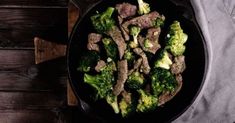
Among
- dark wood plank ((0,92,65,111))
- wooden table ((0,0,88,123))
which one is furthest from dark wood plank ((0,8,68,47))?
dark wood plank ((0,92,65,111))

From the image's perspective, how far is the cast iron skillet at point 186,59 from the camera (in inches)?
66.1

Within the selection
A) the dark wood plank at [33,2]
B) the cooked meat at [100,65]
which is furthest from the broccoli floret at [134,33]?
the dark wood plank at [33,2]

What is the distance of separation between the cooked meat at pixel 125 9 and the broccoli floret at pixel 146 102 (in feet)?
0.94

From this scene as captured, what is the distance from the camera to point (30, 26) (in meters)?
2.21

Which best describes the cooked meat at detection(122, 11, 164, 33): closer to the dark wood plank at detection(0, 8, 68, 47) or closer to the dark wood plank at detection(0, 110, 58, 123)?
the dark wood plank at detection(0, 8, 68, 47)

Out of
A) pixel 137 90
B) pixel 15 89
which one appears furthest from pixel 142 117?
pixel 15 89

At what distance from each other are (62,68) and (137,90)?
1.99ft

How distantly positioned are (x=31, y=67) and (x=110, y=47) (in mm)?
668

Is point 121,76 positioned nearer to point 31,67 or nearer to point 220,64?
point 220,64

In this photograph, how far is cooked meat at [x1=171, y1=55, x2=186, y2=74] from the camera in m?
1.67

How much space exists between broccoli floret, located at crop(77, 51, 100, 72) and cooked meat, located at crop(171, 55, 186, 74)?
285 mm

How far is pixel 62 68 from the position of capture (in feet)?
7.27

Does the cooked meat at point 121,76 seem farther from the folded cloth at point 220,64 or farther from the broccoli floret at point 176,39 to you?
the folded cloth at point 220,64

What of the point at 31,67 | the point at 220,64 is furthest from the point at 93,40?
the point at 31,67
